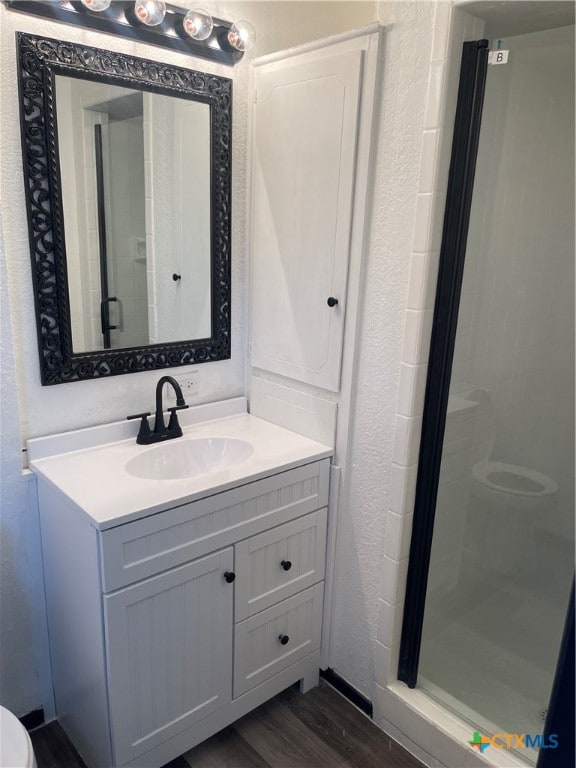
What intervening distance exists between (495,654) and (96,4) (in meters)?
2.26

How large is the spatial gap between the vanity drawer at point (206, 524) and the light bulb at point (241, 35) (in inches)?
51.0

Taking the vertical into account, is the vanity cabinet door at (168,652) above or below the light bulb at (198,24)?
below

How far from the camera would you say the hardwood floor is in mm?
1680

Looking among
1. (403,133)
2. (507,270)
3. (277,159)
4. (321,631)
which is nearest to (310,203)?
(277,159)

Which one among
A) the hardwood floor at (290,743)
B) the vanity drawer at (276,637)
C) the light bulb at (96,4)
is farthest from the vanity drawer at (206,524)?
the light bulb at (96,4)

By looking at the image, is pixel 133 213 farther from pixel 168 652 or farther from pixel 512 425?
pixel 512 425

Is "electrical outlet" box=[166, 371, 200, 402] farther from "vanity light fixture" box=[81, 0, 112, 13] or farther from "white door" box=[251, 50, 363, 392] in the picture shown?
"vanity light fixture" box=[81, 0, 112, 13]

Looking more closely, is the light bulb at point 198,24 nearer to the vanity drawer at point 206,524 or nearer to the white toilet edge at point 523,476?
the vanity drawer at point 206,524

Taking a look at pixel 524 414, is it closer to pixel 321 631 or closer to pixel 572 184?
Result: pixel 572 184

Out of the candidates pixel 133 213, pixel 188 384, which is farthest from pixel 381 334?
pixel 133 213

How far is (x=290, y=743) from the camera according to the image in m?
1.75

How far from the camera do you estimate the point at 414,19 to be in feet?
4.66

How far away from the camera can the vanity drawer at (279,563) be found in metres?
1.65

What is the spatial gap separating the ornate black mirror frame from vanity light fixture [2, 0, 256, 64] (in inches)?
2.3
